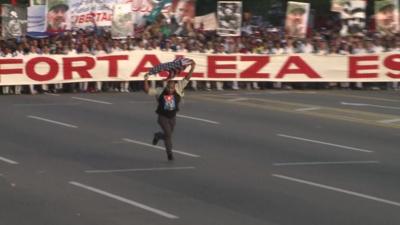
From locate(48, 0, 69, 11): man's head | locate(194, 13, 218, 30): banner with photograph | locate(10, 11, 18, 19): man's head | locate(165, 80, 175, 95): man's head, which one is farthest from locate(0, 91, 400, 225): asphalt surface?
locate(194, 13, 218, 30): banner with photograph

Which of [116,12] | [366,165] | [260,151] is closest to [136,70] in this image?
[116,12]

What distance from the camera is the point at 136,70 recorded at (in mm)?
28000

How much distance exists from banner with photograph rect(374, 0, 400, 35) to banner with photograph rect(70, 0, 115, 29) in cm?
1012

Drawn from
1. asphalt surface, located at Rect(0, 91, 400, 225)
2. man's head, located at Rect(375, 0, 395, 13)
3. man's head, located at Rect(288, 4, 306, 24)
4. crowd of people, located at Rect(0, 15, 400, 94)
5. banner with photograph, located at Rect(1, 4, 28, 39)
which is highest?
man's head, located at Rect(375, 0, 395, 13)

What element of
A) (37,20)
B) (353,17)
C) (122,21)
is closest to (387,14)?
(353,17)

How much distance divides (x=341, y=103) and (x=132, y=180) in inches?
535

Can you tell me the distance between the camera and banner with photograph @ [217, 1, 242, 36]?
2923 centimetres

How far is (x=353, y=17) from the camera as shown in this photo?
1204 inches

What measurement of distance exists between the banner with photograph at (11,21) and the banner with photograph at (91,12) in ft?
6.96

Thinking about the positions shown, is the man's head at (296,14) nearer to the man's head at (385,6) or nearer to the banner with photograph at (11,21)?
the man's head at (385,6)

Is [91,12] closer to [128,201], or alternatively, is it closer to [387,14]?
[387,14]

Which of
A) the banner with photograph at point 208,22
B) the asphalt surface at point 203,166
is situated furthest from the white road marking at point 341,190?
the banner with photograph at point 208,22

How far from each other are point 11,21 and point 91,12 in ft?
10.2

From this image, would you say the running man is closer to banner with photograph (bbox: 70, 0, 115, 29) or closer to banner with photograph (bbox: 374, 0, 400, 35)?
banner with photograph (bbox: 70, 0, 115, 29)
